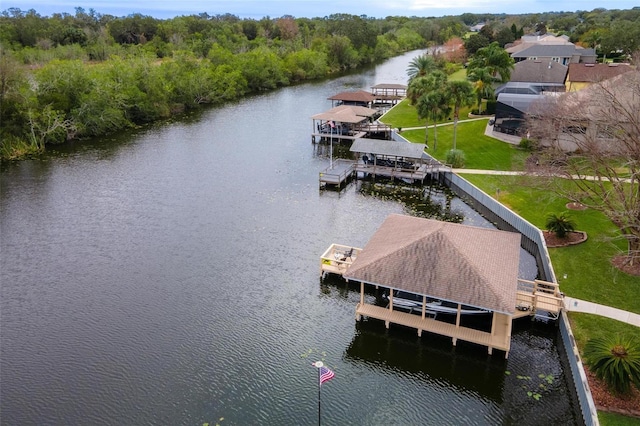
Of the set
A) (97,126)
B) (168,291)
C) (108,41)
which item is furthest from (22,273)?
(108,41)

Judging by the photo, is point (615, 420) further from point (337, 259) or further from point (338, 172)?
A: point (338, 172)

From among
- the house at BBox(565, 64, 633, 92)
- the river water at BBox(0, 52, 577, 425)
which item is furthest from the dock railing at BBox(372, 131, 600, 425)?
the house at BBox(565, 64, 633, 92)

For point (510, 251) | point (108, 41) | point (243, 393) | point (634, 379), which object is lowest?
point (243, 393)

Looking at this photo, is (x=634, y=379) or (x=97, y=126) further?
(x=97, y=126)

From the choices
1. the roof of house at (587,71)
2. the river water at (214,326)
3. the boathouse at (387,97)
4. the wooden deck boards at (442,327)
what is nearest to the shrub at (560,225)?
the river water at (214,326)

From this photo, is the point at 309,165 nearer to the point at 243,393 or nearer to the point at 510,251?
the point at 510,251

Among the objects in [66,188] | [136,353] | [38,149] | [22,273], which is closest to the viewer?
[136,353]

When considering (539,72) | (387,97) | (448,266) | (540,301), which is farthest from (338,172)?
(539,72)
